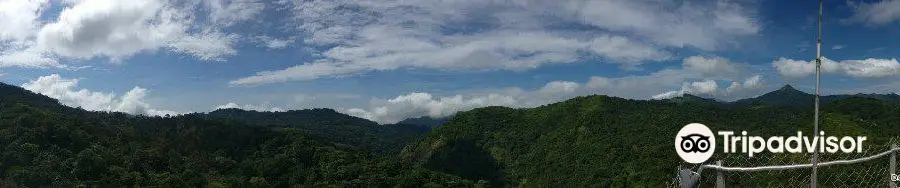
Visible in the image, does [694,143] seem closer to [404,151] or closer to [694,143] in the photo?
[694,143]

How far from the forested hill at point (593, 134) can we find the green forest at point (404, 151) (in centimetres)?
25

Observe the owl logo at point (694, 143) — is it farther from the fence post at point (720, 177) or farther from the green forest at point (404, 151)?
the green forest at point (404, 151)

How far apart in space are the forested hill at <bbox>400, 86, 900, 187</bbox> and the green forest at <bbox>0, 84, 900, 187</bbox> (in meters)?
0.25

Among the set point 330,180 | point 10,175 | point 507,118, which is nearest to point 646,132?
point 507,118

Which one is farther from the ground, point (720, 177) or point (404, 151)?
point (720, 177)

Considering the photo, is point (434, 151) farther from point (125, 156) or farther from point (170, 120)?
point (125, 156)

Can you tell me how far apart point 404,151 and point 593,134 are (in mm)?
40377

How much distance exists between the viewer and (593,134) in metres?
97.9

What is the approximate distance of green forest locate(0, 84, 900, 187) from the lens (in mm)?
55125

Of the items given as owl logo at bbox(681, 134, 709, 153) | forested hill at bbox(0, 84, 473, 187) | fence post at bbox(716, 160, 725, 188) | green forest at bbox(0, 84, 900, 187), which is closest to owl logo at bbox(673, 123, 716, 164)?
owl logo at bbox(681, 134, 709, 153)

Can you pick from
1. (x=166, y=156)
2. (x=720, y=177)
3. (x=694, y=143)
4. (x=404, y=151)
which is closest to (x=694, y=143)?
(x=694, y=143)

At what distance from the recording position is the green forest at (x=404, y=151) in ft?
181

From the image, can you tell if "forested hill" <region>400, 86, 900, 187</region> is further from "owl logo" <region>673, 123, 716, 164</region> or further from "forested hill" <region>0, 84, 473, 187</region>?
"owl logo" <region>673, 123, 716, 164</region>

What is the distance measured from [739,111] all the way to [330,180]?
68740 millimetres
